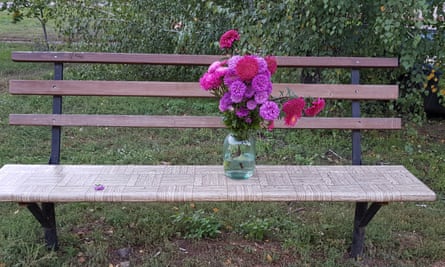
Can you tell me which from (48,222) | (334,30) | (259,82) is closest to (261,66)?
(259,82)

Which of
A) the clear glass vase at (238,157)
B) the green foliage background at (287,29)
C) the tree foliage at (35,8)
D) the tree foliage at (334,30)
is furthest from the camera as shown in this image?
the tree foliage at (35,8)

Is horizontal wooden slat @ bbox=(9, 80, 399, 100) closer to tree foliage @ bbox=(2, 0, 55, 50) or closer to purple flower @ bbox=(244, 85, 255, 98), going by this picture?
purple flower @ bbox=(244, 85, 255, 98)

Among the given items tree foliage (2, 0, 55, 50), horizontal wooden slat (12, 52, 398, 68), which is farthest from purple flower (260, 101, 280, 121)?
tree foliage (2, 0, 55, 50)

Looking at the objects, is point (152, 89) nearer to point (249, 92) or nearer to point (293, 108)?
point (249, 92)

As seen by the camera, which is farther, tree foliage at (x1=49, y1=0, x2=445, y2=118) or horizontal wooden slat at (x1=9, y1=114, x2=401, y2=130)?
tree foliage at (x1=49, y1=0, x2=445, y2=118)

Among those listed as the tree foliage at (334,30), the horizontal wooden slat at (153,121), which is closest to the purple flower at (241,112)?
the horizontal wooden slat at (153,121)

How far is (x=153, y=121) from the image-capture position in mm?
2760

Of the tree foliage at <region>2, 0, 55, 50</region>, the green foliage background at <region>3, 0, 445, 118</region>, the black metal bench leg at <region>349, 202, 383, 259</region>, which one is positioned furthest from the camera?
the tree foliage at <region>2, 0, 55, 50</region>

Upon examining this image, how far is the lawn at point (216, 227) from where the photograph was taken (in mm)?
2791

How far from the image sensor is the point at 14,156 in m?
4.24

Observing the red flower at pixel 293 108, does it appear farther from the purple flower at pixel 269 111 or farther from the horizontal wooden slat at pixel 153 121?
the horizontal wooden slat at pixel 153 121

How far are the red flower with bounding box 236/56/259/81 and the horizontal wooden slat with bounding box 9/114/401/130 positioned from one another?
595 mm

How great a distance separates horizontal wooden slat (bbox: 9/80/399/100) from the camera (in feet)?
9.00

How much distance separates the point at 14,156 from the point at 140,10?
3.19m
